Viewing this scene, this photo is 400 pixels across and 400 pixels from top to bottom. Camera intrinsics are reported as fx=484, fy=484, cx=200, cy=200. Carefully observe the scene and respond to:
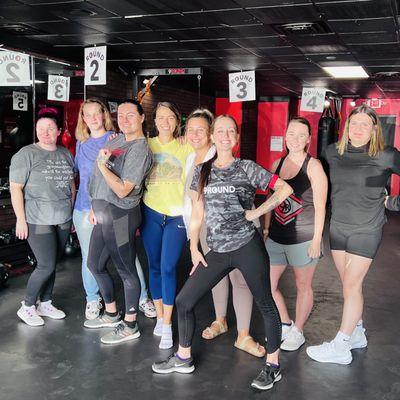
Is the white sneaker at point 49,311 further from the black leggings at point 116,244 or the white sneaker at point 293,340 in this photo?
the white sneaker at point 293,340

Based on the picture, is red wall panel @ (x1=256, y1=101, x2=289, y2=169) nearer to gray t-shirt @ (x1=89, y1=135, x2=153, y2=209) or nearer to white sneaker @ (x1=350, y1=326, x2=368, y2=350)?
white sneaker @ (x1=350, y1=326, x2=368, y2=350)

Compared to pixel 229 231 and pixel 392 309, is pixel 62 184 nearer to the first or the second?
pixel 229 231

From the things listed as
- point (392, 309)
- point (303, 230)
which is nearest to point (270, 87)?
point (392, 309)

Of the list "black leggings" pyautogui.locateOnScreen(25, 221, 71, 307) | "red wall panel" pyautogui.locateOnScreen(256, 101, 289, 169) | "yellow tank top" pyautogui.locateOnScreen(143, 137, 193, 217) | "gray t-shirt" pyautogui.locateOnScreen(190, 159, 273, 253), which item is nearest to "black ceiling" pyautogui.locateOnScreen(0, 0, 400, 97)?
"yellow tank top" pyautogui.locateOnScreen(143, 137, 193, 217)

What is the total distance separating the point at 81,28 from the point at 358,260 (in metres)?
3.84

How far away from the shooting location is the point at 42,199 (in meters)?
3.34

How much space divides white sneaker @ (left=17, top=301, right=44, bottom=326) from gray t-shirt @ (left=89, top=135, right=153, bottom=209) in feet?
3.45

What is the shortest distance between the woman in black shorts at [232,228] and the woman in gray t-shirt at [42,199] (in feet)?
4.03

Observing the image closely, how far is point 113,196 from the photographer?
2.96 meters

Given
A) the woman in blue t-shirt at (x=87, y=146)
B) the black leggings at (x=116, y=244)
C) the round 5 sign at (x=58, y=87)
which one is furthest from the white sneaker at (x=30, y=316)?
the round 5 sign at (x=58, y=87)

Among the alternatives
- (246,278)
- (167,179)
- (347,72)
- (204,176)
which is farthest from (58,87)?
(347,72)

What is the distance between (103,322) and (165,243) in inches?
35.1

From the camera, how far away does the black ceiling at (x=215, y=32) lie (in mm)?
4219

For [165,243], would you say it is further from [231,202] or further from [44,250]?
[44,250]
